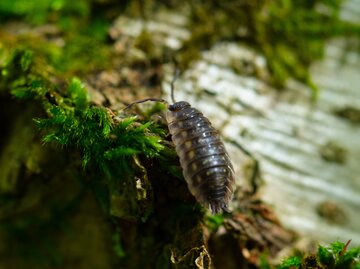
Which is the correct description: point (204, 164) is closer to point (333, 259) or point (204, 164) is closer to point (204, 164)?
point (204, 164)

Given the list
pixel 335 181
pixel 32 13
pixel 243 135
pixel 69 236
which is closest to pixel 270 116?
pixel 243 135

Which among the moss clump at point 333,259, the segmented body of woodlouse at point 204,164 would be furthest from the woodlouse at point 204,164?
the moss clump at point 333,259

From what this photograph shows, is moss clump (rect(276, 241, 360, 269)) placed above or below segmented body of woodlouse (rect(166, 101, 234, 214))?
below

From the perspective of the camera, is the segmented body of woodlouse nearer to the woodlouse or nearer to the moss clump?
the woodlouse

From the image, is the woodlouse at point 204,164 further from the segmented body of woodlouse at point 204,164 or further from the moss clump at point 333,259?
the moss clump at point 333,259

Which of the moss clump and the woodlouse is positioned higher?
the woodlouse

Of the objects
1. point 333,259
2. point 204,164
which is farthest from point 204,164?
point 333,259

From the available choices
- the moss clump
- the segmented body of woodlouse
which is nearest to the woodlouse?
the segmented body of woodlouse

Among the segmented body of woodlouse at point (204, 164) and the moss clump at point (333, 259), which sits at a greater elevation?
the segmented body of woodlouse at point (204, 164)
